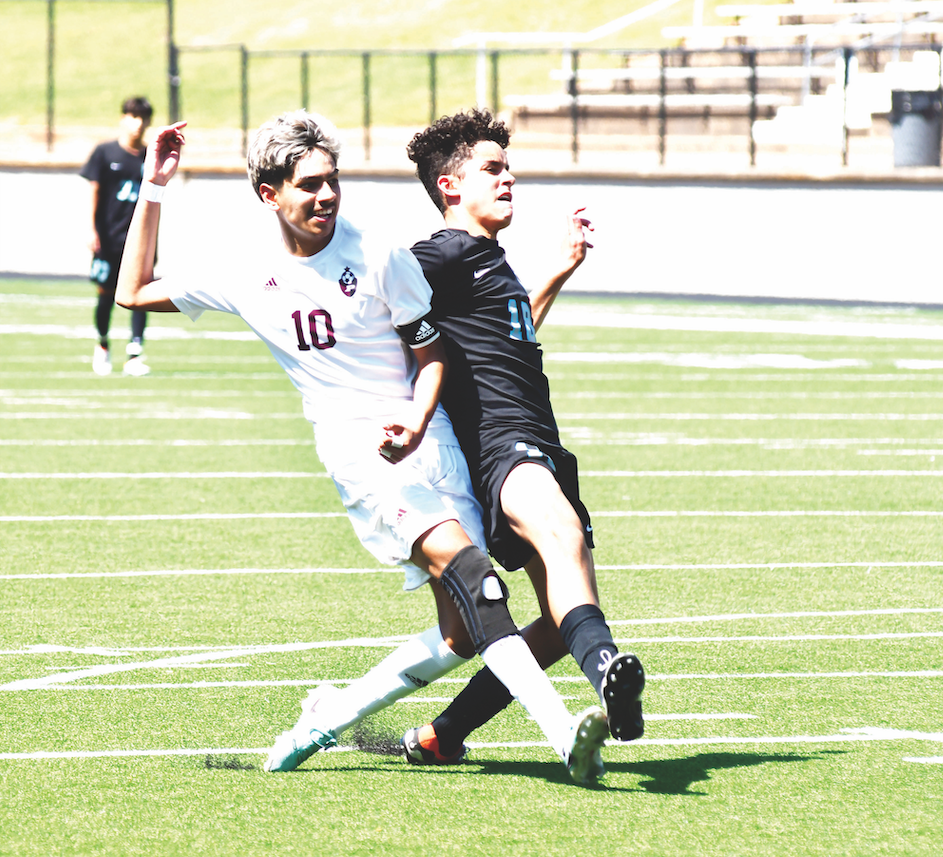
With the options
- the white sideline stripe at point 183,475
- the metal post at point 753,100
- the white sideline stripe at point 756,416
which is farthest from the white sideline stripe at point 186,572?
the metal post at point 753,100

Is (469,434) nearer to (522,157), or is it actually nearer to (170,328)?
(170,328)

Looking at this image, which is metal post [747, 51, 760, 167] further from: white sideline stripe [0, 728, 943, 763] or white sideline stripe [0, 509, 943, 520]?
white sideline stripe [0, 728, 943, 763]

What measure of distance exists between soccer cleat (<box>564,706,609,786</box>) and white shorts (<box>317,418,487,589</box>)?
71 centimetres

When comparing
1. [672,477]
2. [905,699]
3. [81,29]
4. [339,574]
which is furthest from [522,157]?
[81,29]

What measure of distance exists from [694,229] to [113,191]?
43.0 feet

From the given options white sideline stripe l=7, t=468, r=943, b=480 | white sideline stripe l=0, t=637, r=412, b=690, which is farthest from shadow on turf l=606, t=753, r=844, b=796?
white sideline stripe l=7, t=468, r=943, b=480

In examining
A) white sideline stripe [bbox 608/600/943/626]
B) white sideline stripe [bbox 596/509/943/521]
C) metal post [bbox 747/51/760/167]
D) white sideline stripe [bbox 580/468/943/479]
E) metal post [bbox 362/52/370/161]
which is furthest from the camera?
metal post [bbox 362/52/370/161]

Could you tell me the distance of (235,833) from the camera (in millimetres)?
4270

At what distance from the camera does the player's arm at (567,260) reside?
17.7 feet

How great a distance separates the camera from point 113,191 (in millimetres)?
14820

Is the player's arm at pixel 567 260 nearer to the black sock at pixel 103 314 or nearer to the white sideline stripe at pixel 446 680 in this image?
the white sideline stripe at pixel 446 680

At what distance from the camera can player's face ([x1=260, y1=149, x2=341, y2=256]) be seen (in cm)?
468

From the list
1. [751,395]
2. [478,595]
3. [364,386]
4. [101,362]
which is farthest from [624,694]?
[101,362]

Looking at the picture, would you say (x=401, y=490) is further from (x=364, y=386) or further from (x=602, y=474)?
(x=602, y=474)
